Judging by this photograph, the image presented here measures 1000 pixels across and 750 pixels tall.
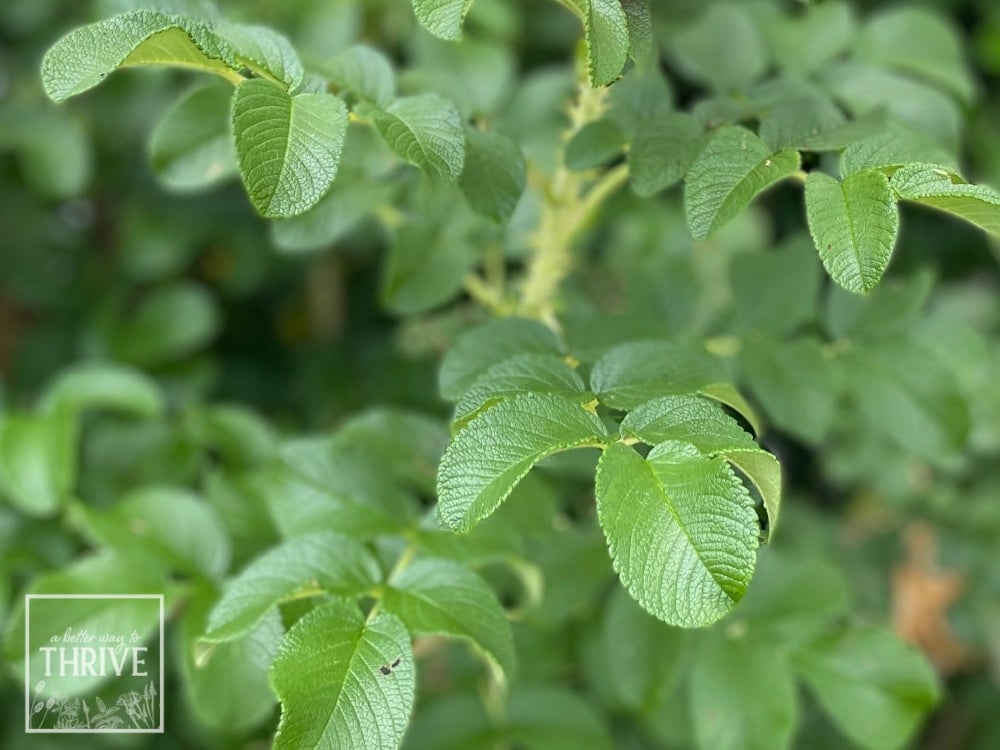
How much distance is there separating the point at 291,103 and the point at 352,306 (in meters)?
0.96

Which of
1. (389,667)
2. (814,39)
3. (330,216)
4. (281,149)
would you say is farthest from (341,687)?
(814,39)

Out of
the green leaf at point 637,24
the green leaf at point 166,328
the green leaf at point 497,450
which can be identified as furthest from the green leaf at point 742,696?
the green leaf at point 166,328

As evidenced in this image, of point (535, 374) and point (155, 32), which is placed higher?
point (155, 32)

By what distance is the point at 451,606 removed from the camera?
0.57 metres

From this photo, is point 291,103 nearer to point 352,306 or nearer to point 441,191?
point 441,191

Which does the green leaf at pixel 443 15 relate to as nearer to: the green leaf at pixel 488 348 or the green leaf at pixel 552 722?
the green leaf at pixel 488 348

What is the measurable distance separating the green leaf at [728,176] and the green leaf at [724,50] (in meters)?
0.27

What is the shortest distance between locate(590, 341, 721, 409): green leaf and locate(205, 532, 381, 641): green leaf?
18 cm

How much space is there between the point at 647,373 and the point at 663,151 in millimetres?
131

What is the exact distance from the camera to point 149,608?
717mm

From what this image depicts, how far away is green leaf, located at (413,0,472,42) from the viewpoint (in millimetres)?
494

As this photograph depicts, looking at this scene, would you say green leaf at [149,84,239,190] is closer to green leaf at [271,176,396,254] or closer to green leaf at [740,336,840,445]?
green leaf at [271,176,396,254]

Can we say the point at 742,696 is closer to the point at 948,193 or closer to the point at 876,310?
the point at 876,310

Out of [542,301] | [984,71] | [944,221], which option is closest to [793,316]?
[542,301]
